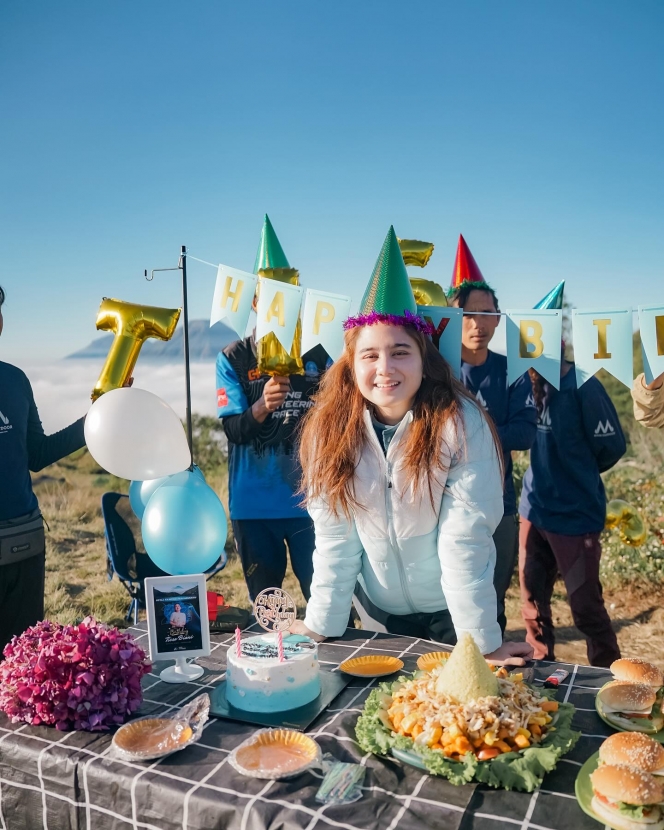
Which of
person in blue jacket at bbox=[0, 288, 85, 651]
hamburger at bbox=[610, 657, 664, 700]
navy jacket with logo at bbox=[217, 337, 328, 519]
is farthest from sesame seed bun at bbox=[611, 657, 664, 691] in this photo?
person in blue jacket at bbox=[0, 288, 85, 651]

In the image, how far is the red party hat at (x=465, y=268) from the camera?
11.4 feet

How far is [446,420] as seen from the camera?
2.06 metres

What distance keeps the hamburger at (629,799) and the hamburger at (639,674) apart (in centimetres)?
45

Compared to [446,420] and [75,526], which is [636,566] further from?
[75,526]

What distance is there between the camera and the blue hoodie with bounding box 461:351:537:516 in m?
3.22

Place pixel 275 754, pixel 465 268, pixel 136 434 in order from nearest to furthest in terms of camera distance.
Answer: pixel 275 754
pixel 136 434
pixel 465 268

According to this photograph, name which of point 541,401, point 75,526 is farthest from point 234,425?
point 75,526

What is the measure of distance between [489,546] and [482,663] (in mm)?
551

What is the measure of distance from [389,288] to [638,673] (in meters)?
1.32

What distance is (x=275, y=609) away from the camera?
6.15 ft

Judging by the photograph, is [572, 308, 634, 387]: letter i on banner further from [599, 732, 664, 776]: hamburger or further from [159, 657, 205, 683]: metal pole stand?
[159, 657, 205, 683]: metal pole stand

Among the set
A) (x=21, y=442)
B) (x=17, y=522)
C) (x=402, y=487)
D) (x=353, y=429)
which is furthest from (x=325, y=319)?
(x=17, y=522)

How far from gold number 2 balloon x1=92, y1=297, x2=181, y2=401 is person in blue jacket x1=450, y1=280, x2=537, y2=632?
59.3 inches

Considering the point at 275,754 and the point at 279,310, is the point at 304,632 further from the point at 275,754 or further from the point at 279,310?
the point at 279,310
